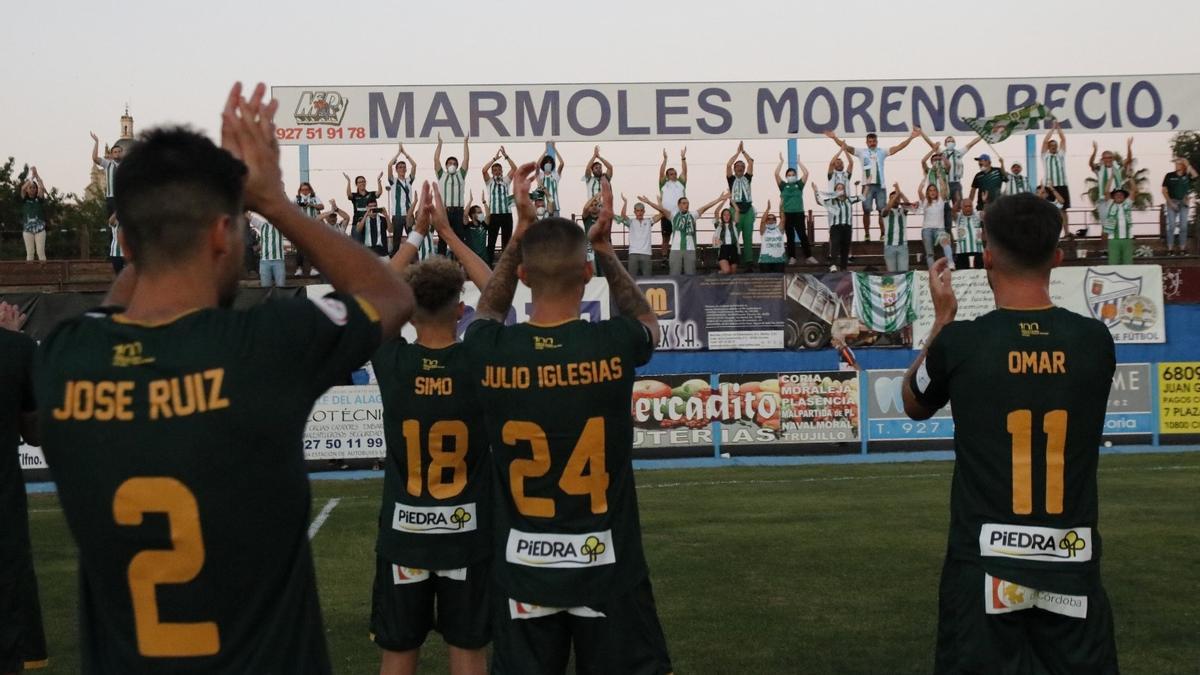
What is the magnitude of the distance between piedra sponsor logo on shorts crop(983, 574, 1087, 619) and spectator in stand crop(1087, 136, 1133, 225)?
23725 mm

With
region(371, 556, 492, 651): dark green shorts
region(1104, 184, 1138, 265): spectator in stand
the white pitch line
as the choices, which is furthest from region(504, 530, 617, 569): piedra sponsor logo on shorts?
region(1104, 184, 1138, 265): spectator in stand

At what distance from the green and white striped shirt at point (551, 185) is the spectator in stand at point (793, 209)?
178 inches

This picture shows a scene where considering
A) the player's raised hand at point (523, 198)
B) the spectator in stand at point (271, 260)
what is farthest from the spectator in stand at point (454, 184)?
the player's raised hand at point (523, 198)

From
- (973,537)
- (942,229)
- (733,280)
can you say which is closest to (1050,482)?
(973,537)

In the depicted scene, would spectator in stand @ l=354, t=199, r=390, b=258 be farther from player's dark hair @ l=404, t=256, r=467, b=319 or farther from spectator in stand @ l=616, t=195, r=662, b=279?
player's dark hair @ l=404, t=256, r=467, b=319

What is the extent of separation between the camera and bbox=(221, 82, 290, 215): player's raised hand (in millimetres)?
2576

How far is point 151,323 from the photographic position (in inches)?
100.0

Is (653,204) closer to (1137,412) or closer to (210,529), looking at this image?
(1137,412)

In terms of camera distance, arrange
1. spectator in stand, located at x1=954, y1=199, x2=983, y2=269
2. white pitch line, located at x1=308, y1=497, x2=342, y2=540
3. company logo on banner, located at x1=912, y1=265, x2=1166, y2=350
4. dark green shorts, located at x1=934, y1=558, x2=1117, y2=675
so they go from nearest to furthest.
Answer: dark green shorts, located at x1=934, y1=558, x2=1117, y2=675
white pitch line, located at x1=308, y1=497, x2=342, y2=540
company logo on banner, located at x1=912, y1=265, x2=1166, y2=350
spectator in stand, located at x1=954, y1=199, x2=983, y2=269

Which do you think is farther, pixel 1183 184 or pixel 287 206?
pixel 1183 184

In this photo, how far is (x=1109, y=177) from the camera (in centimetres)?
2578

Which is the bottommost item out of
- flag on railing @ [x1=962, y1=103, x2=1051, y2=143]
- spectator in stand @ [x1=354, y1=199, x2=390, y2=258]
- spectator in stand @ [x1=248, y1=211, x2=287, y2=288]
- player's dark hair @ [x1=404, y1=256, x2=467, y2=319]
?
player's dark hair @ [x1=404, y1=256, x2=467, y2=319]

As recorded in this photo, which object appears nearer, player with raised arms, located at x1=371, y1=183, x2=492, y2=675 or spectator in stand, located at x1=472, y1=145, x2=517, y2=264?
player with raised arms, located at x1=371, y1=183, x2=492, y2=675

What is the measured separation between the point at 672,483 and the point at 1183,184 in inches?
610
